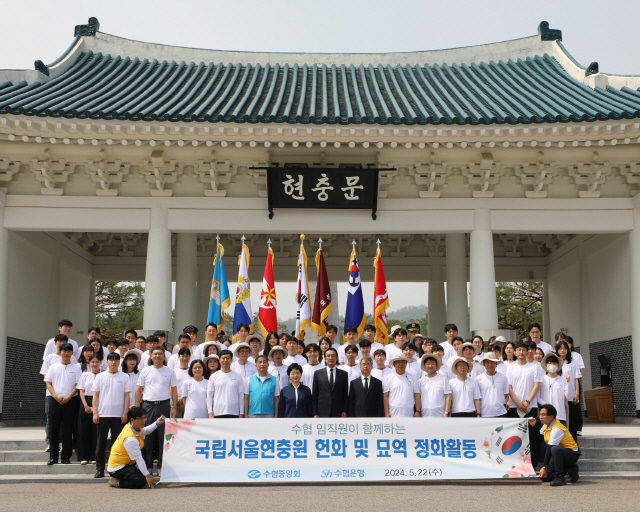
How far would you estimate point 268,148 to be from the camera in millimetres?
11750

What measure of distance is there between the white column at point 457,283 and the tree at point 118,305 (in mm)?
19227

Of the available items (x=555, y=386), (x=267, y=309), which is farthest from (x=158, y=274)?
(x=555, y=386)

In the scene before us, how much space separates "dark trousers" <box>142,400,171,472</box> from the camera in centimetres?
819

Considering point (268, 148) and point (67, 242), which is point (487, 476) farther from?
point (67, 242)

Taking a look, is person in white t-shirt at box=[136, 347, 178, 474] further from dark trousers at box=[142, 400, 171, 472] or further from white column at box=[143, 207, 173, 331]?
white column at box=[143, 207, 173, 331]

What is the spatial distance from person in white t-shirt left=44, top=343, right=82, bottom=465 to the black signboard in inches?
174

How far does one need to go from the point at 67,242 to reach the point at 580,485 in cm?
1149

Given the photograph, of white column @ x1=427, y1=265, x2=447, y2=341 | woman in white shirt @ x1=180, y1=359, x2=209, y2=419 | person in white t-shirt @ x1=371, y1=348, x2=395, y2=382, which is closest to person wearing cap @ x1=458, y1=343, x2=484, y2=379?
person in white t-shirt @ x1=371, y1=348, x2=395, y2=382

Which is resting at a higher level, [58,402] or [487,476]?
[58,402]

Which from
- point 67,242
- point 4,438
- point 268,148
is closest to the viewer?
point 4,438

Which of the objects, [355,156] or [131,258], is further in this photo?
[131,258]

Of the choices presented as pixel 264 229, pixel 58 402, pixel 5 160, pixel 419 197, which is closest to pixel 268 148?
pixel 264 229

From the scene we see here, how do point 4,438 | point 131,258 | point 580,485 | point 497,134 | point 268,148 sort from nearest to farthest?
point 580,485 < point 4,438 < point 497,134 < point 268,148 < point 131,258

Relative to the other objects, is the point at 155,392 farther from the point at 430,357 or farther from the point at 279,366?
the point at 430,357
